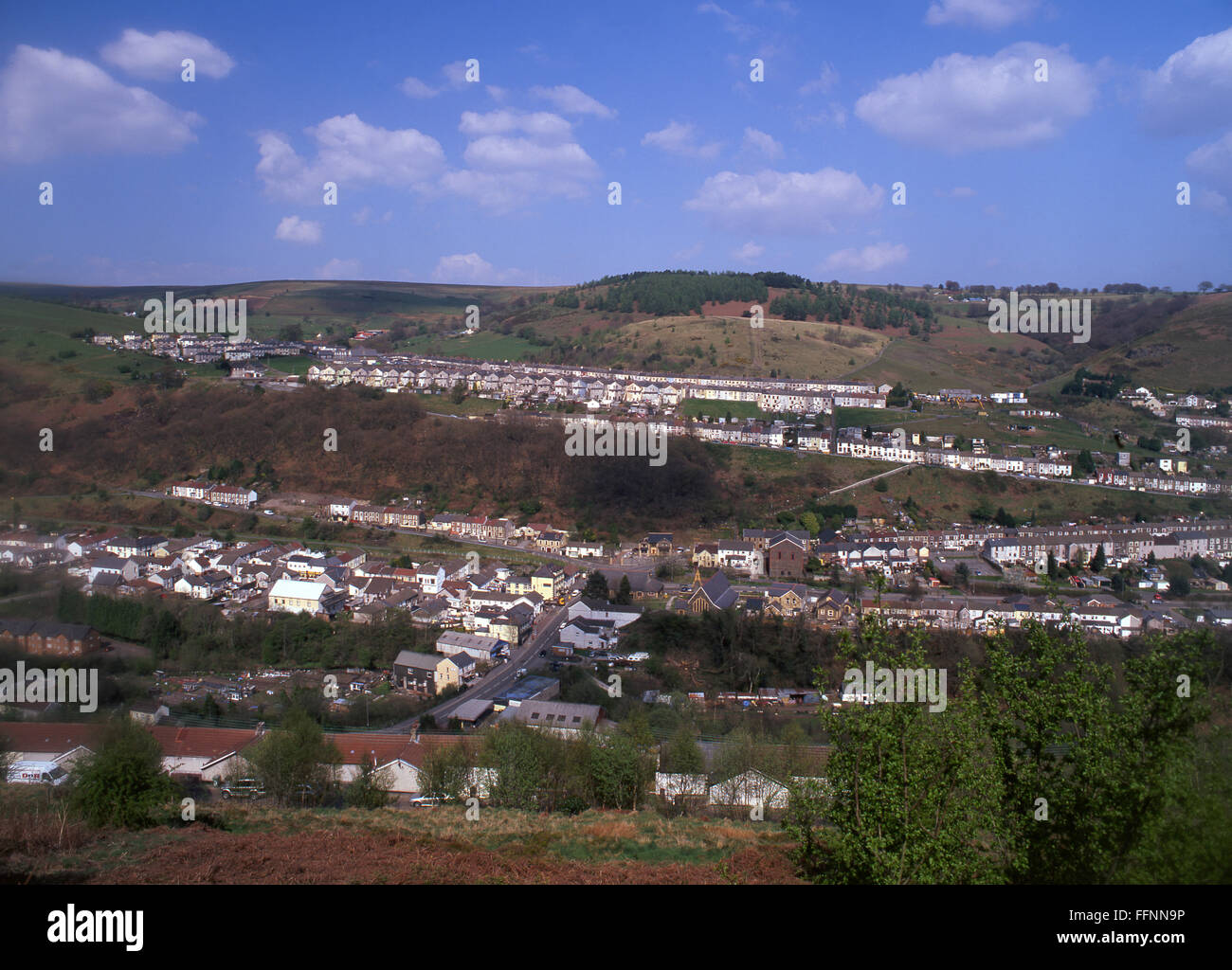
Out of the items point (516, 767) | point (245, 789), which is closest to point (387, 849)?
point (516, 767)

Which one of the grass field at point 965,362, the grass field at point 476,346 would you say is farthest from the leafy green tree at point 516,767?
the grass field at point 476,346

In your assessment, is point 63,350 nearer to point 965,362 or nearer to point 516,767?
point 516,767

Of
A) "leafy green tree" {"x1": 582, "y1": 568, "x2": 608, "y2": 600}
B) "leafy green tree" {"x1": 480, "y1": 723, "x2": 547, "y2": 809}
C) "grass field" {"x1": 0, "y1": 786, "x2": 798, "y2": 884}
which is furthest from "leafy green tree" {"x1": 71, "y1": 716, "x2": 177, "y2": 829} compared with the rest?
"leafy green tree" {"x1": 582, "y1": 568, "x2": 608, "y2": 600}

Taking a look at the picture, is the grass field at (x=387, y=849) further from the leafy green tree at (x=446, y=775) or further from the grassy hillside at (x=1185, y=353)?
the grassy hillside at (x=1185, y=353)

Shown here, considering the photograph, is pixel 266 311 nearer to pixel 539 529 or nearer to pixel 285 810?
pixel 539 529

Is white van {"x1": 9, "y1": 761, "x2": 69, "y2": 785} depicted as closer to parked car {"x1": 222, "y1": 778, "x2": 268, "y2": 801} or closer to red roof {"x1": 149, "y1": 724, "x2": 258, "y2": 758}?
red roof {"x1": 149, "y1": 724, "x2": 258, "y2": 758}

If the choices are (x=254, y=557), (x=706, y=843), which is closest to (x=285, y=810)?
(x=706, y=843)
